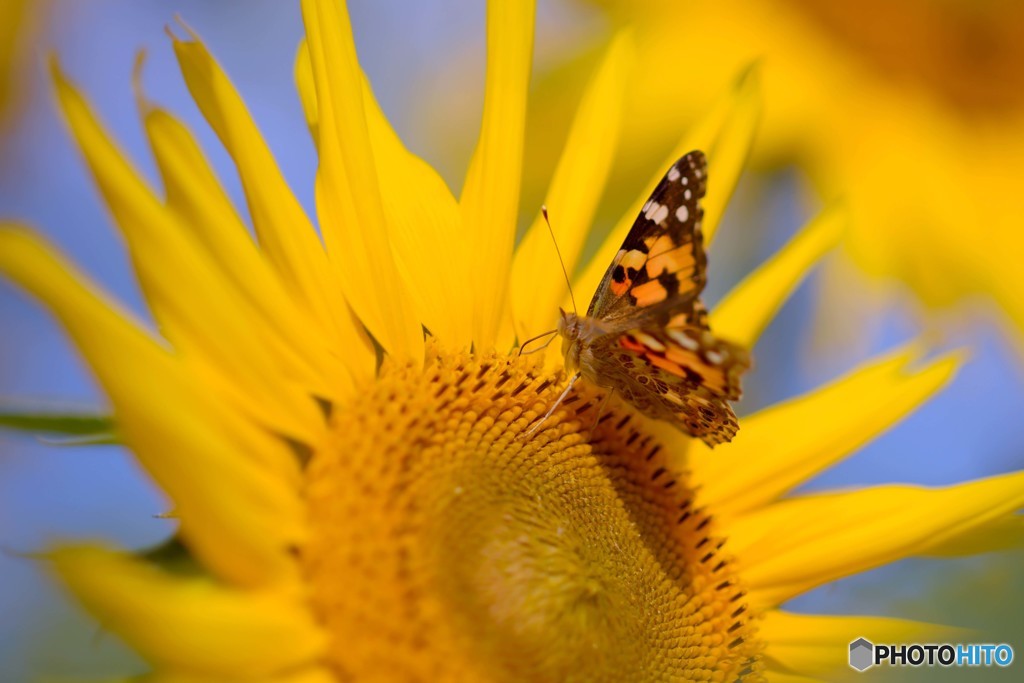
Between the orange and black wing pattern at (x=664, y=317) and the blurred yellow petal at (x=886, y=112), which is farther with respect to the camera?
the blurred yellow petal at (x=886, y=112)

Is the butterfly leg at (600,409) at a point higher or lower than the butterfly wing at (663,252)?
lower

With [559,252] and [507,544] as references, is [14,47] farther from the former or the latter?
[507,544]

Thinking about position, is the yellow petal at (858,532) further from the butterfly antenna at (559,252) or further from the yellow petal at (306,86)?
the yellow petal at (306,86)

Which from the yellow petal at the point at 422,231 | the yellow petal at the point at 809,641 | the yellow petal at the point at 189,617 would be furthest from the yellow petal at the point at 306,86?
the yellow petal at the point at 809,641

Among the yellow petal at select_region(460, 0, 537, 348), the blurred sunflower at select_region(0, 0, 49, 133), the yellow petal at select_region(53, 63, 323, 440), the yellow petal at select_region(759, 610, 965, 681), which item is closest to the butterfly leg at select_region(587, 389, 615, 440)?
the yellow petal at select_region(460, 0, 537, 348)

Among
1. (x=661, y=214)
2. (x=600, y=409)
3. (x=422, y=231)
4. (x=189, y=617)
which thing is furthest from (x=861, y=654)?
(x=189, y=617)

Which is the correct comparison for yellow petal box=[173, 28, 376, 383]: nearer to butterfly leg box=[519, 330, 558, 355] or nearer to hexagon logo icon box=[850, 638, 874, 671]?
butterfly leg box=[519, 330, 558, 355]

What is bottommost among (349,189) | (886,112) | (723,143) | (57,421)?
(57,421)
